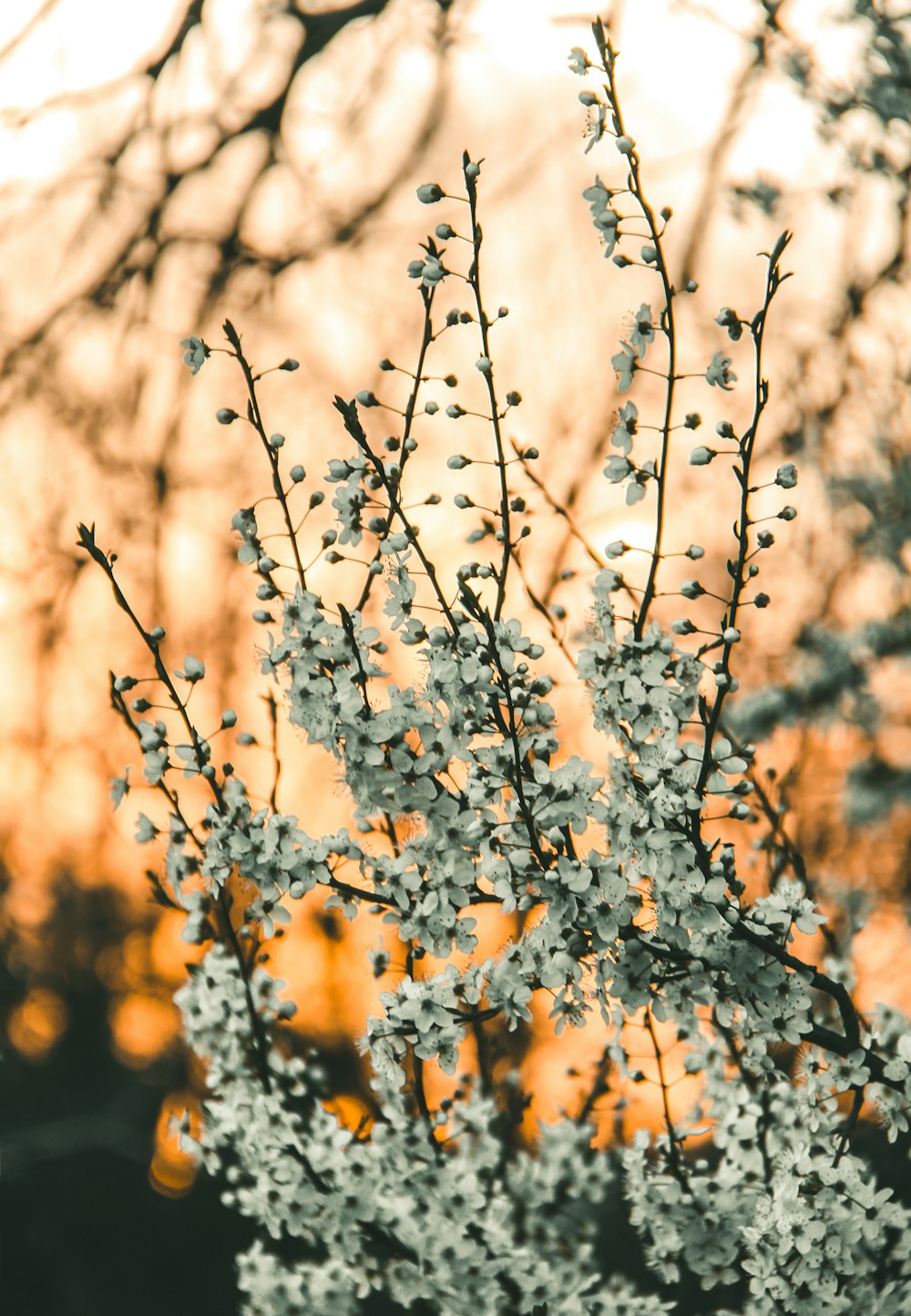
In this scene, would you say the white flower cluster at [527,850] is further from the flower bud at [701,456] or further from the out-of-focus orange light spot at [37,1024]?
the out-of-focus orange light spot at [37,1024]

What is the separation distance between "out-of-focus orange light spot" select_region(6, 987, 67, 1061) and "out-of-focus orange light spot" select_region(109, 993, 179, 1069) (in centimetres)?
65

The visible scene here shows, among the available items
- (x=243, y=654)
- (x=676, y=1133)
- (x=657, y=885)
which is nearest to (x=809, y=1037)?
(x=657, y=885)

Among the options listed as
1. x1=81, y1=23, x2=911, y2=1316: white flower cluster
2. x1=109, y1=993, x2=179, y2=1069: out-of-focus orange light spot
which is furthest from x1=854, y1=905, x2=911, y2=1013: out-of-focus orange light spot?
x1=109, y1=993, x2=179, y2=1069: out-of-focus orange light spot

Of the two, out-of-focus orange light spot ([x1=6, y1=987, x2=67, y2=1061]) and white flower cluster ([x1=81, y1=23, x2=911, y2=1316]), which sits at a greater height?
out-of-focus orange light spot ([x1=6, y1=987, x2=67, y2=1061])

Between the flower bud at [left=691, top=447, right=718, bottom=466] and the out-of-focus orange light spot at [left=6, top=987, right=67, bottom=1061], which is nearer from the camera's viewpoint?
the flower bud at [left=691, top=447, right=718, bottom=466]

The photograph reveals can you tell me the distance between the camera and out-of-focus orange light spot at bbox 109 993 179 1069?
1273 cm

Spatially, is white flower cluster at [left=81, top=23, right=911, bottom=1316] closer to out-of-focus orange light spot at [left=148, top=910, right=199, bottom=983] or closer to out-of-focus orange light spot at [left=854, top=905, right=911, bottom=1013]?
out-of-focus orange light spot at [left=854, top=905, right=911, bottom=1013]

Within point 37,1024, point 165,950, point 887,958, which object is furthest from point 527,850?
point 37,1024

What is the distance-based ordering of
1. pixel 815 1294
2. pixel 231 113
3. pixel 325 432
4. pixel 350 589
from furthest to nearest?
pixel 325 432 < pixel 231 113 < pixel 350 589 < pixel 815 1294

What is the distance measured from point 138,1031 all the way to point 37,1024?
1351mm

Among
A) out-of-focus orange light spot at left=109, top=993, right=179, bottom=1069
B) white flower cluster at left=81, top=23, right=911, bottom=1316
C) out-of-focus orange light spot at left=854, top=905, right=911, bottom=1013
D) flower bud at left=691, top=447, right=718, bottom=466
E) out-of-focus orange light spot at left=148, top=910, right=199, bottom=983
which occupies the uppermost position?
out-of-focus orange light spot at left=109, top=993, right=179, bottom=1069

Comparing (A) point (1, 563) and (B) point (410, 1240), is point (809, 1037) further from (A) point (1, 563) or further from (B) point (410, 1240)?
(A) point (1, 563)

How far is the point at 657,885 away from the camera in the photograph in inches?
78.0

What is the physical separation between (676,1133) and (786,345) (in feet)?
16.2
